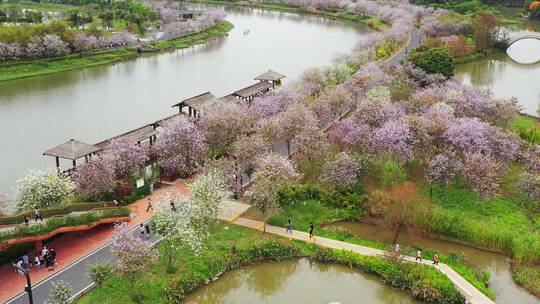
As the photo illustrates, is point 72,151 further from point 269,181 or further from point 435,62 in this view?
point 435,62

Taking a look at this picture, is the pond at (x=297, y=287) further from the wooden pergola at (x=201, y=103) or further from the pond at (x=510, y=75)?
the pond at (x=510, y=75)

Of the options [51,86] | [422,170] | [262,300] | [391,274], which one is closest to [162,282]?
[262,300]

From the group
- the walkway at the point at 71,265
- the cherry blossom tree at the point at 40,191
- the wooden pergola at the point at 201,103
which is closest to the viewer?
the walkway at the point at 71,265

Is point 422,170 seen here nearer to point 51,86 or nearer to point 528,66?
point 51,86

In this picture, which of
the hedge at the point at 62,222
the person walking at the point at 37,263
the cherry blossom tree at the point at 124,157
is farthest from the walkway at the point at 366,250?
the person walking at the point at 37,263

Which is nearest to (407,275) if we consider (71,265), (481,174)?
(481,174)

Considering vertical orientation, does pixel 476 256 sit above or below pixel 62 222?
below

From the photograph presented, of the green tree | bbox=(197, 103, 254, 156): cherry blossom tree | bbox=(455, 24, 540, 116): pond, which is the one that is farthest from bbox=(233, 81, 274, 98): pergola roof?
bbox=(455, 24, 540, 116): pond

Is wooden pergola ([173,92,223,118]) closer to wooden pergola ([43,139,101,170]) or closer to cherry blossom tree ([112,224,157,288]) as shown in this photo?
wooden pergola ([43,139,101,170])
